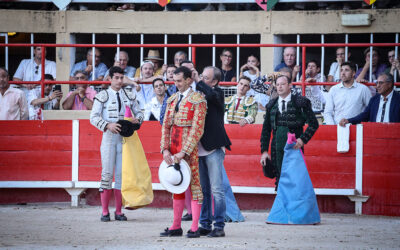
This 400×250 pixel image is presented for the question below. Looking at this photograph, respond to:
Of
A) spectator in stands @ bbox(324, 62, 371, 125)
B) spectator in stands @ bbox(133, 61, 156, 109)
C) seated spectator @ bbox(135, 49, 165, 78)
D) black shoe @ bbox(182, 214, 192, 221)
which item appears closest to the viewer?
black shoe @ bbox(182, 214, 192, 221)

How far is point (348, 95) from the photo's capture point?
8852 millimetres

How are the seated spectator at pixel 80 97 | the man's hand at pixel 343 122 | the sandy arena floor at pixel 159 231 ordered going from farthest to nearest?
1. the seated spectator at pixel 80 97
2. the man's hand at pixel 343 122
3. the sandy arena floor at pixel 159 231

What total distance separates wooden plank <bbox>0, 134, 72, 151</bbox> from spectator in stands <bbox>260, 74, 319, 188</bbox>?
314 centimetres

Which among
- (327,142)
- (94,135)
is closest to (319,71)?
(327,142)

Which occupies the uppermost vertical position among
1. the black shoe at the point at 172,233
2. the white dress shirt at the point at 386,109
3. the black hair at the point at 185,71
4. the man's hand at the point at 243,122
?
the black hair at the point at 185,71

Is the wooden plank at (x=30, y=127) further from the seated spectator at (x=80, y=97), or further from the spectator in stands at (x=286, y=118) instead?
the spectator in stands at (x=286, y=118)

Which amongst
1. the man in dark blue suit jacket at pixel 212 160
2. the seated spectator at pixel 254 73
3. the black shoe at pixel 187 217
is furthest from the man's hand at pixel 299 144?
the seated spectator at pixel 254 73

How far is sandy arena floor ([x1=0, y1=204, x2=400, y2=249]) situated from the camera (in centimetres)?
564

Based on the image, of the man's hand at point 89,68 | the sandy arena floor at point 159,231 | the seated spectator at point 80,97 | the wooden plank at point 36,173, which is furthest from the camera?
the man's hand at point 89,68

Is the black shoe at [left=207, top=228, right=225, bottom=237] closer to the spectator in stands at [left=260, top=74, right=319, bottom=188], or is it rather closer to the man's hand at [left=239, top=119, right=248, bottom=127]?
the spectator in stands at [left=260, top=74, right=319, bottom=188]

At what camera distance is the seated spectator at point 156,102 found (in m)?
9.14

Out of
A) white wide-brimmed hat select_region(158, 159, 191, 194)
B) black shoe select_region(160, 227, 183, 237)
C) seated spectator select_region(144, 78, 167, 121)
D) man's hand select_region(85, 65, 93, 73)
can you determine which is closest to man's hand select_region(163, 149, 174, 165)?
white wide-brimmed hat select_region(158, 159, 191, 194)

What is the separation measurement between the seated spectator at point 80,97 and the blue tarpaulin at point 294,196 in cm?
394

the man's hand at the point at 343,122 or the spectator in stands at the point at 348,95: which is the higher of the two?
the spectator in stands at the point at 348,95
